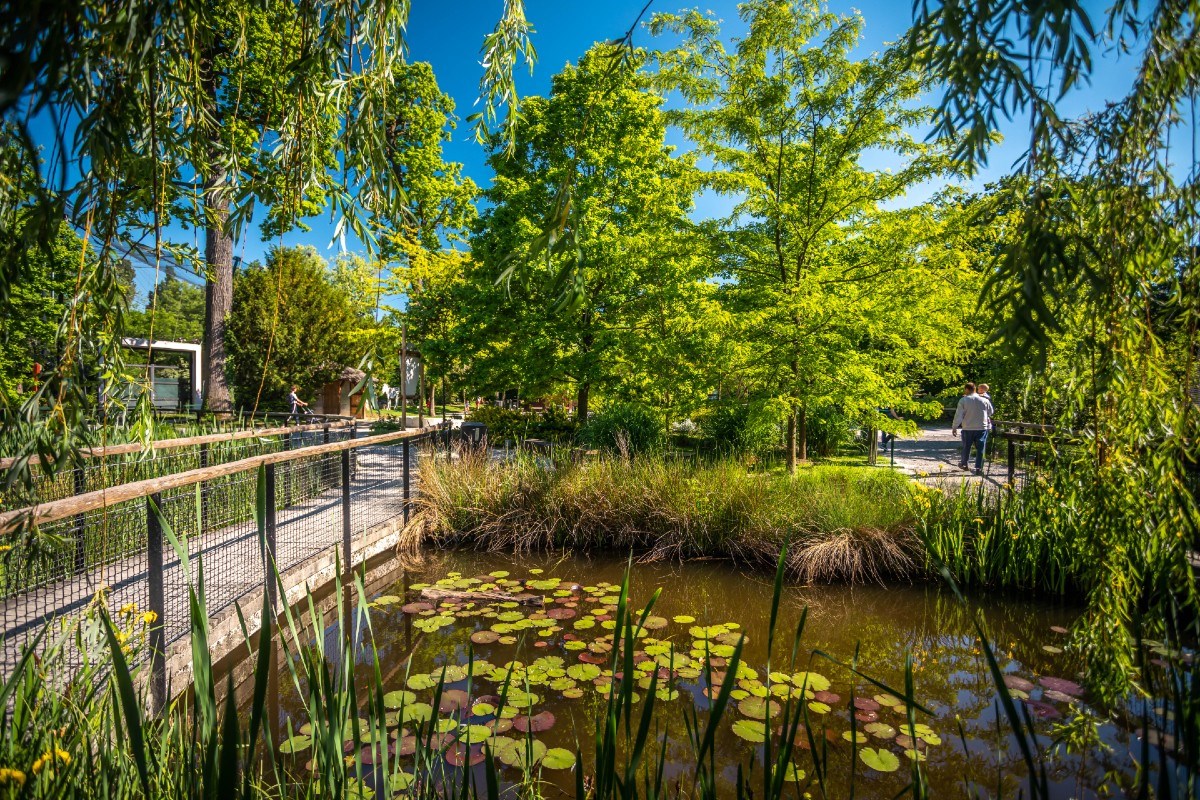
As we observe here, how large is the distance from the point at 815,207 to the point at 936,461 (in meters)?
6.91

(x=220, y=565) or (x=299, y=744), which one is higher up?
(x=220, y=565)

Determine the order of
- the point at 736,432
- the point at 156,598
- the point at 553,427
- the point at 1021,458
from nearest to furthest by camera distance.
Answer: the point at 156,598 < the point at 1021,458 < the point at 736,432 < the point at 553,427

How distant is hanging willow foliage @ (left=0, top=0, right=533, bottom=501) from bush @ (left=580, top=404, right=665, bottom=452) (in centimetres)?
739

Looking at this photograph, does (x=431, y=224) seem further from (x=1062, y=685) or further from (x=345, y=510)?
(x=1062, y=685)

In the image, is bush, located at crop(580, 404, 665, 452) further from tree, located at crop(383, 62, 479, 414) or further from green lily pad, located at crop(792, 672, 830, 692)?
green lily pad, located at crop(792, 672, 830, 692)

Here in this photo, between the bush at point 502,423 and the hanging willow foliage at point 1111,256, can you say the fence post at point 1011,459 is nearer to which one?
the hanging willow foliage at point 1111,256

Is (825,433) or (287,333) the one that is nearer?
(825,433)

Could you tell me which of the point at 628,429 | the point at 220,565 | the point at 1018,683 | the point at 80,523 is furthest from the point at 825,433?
the point at 80,523

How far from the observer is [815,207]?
826 centimetres

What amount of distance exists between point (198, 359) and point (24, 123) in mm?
22680

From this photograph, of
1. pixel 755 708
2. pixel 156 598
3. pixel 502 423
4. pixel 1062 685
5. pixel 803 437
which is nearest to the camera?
pixel 156 598

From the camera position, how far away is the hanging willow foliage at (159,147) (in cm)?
151

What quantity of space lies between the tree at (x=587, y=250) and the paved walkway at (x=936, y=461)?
409cm

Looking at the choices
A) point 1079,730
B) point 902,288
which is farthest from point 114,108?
point 902,288
